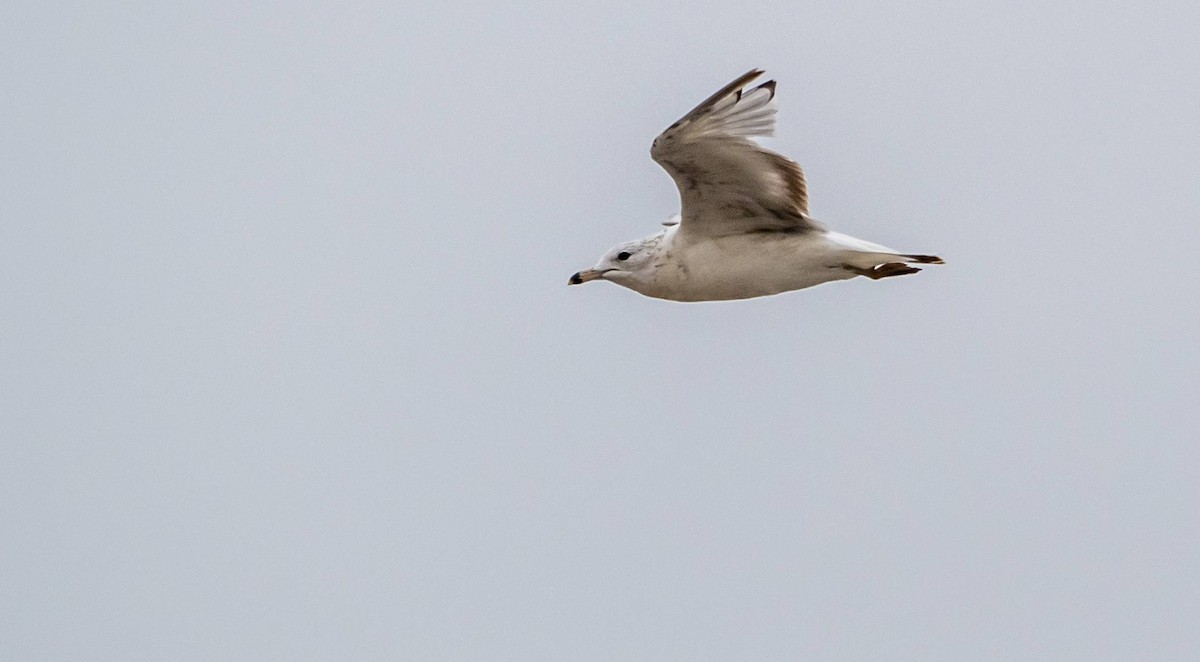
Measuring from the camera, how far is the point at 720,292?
12.4 meters

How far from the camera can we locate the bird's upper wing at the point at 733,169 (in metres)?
11.4

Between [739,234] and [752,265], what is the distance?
0.74 ft

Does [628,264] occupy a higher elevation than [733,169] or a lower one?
lower

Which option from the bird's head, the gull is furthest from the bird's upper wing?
the bird's head

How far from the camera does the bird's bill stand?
12.8 meters

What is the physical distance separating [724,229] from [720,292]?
0.40m

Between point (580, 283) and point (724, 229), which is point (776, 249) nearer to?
point (724, 229)

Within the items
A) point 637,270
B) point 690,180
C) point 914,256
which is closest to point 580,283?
point 637,270

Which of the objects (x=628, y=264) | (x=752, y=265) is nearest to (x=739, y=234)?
Result: (x=752, y=265)

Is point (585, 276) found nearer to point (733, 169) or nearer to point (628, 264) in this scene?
point (628, 264)

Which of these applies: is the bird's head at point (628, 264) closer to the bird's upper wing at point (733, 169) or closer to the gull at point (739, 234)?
the gull at point (739, 234)

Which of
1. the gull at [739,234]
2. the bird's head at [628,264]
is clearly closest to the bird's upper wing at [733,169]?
the gull at [739,234]

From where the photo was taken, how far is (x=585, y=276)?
12852mm

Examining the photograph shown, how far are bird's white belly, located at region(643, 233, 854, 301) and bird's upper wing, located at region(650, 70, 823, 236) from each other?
82 millimetres
